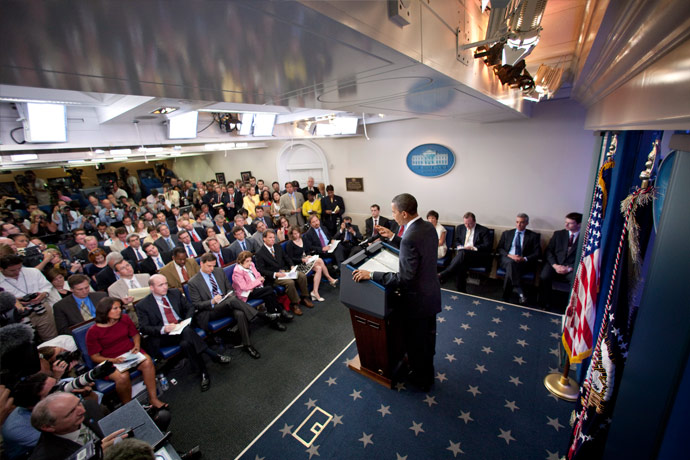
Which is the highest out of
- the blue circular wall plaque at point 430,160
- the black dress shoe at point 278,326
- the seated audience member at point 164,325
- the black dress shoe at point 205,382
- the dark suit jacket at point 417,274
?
the blue circular wall plaque at point 430,160

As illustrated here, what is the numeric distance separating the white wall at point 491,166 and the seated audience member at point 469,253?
0.78 m

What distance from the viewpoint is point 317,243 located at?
590 cm

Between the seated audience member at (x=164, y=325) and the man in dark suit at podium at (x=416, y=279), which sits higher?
the man in dark suit at podium at (x=416, y=279)

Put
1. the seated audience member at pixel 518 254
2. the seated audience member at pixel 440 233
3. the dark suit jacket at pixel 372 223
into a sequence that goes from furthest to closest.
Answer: the dark suit jacket at pixel 372 223
the seated audience member at pixel 440 233
the seated audience member at pixel 518 254

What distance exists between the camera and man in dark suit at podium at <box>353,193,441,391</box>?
2.54 metres

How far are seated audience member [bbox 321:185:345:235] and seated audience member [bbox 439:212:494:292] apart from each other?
3.48m

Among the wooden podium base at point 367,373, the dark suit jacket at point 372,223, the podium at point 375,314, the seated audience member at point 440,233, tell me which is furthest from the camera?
the dark suit jacket at point 372,223

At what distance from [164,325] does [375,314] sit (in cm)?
263

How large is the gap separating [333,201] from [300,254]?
284 cm

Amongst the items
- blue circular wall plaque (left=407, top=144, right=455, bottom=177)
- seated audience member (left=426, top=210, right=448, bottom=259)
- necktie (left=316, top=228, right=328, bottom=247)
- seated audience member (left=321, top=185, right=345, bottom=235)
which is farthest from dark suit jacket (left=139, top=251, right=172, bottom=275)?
blue circular wall plaque (left=407, top=144, right=455, bottom=177)

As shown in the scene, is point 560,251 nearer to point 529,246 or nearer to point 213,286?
point 529,246

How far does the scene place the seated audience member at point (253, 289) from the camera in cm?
417

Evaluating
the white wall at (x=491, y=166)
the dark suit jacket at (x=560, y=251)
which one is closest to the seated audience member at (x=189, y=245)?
the white wall at (x=491, y=166)

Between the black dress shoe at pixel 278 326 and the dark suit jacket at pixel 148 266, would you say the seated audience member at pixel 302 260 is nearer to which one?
the black dress shoe at pixel 278 326
